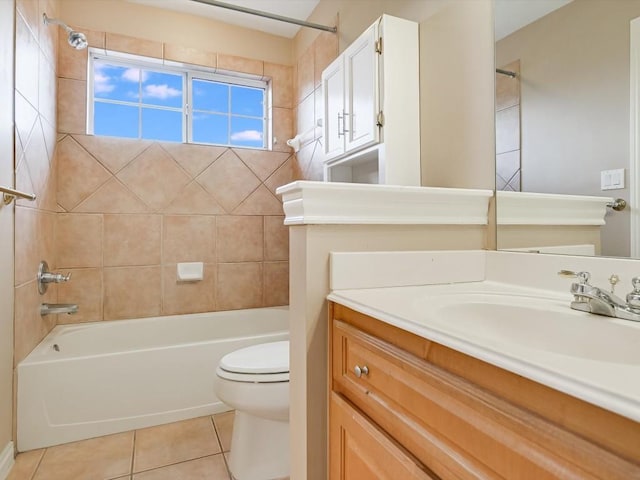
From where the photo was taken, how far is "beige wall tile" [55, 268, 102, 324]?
245 centimetres

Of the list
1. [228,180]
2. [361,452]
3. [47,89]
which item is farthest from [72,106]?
[361,452]

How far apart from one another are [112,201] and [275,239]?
1.19 m

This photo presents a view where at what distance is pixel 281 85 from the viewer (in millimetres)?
3072

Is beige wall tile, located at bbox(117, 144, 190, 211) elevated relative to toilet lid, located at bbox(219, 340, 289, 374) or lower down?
elevated

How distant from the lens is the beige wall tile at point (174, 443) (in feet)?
5.48

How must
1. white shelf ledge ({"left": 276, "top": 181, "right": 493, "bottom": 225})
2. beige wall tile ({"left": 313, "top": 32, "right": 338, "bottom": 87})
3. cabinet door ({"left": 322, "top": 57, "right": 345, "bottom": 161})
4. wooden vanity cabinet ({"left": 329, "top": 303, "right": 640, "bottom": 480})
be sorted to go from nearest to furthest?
wooden vanity cabinet ({"left": 329, "top": 303, "right": 640, "bottom": 480})
white shelf ledge ({"left": 276, "top": 181, "right": 493, "bottom": 225})
cabinet door ({"left": 322, "top": 57, "right": 345, "bottom": 161})
beige wall tile ({"left": 313, "top": 32, "right": 338, "bottom": 87})

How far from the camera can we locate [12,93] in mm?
1698

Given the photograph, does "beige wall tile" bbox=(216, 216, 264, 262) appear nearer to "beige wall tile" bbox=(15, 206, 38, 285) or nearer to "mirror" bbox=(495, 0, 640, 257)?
"beige wall tile" bbox=(15, 206, 38, 285)

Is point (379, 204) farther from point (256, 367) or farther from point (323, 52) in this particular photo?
point (323, 52)

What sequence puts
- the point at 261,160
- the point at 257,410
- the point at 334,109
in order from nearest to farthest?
the point at 257,410 < the point at 334,109 < the point at 261,160

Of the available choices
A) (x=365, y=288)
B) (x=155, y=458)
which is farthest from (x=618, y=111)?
(x=155, y=458)

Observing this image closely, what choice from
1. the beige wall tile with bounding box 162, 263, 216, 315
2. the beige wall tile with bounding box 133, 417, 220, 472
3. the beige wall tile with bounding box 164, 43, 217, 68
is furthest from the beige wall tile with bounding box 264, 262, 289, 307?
the beige wall tile with bounding box 164, 43, 217, 68

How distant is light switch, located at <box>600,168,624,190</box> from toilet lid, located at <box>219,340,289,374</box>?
4.01ft

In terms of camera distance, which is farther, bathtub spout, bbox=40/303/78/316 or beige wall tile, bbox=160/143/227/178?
beige wall tile, bbox=160/143/227/178
